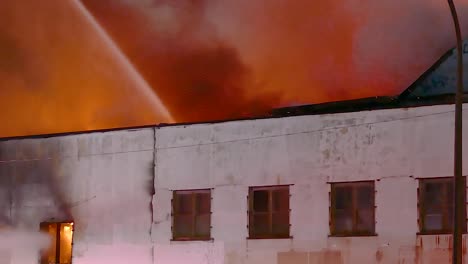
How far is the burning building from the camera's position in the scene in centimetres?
A: 2217

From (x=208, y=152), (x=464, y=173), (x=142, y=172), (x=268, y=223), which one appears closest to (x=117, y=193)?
(x=142, y=172)

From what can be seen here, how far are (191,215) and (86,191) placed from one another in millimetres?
3633

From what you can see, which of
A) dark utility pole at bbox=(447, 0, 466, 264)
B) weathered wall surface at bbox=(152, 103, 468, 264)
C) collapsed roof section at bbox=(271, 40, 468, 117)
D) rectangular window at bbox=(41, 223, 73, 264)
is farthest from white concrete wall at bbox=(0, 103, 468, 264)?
dark utility pole at bbox=(447, 0, 466, 264)

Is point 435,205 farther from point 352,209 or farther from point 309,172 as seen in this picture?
point 309,172

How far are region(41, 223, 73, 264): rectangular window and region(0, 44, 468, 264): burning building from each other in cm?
4

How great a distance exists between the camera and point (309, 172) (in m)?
23.4

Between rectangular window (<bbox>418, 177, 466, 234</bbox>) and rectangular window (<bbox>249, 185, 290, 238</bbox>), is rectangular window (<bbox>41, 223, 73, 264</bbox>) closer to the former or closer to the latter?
rectangular window (<bbox>249, 185, 290, 238</bbox>)

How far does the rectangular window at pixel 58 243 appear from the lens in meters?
27.5

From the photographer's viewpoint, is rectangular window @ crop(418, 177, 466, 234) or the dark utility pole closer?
the dark utility pole

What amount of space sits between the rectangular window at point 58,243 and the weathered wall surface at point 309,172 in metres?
3.81

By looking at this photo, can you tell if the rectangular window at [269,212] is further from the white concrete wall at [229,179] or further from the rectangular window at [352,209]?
the rectangular window at [352,209]

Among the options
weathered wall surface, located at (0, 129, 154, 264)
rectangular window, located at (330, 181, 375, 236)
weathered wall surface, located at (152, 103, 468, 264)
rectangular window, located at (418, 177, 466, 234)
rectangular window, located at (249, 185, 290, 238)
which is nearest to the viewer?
rectangular window, located at (418, 177, 466, 234)

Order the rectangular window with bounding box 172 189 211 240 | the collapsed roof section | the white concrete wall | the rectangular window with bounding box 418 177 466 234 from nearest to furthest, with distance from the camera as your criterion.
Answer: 1. the rectangular window with bounding box 418 177 466 234
2. the white concrete wall
3. the rectangular window with bounding box 172 189 211 240
4. the collapsed roof section

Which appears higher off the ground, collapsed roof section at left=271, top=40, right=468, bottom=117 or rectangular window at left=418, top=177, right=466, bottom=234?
collapsed roof section at left=271, top=40, right=468, bottom=117
